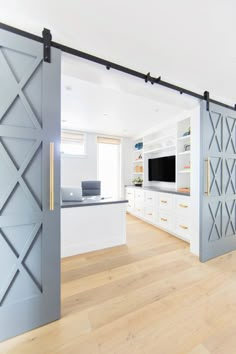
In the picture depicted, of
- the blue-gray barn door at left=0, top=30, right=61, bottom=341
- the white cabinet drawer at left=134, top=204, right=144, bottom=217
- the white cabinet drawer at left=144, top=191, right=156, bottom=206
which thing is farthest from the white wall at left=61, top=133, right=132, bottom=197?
the blue-gray barn door at left=0, top=30, right=61, bottom=341

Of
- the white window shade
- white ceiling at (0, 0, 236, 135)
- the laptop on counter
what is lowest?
the laptop on counter

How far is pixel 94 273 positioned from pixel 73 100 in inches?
109

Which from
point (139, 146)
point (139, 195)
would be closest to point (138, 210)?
point (139, 195)

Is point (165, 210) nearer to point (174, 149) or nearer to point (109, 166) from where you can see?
point (174, 149)

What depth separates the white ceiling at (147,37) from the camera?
48.6 inches

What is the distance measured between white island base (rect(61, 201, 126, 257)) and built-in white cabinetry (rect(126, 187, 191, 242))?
3.63 feet

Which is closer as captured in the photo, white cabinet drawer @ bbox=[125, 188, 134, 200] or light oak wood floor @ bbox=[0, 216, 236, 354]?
light oak wood floor @ bbox=[0, 216, 236, 354]

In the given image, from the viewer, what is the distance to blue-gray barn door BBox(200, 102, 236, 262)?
2369mm

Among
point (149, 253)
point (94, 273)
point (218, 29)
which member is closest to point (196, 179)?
point (149, 253)

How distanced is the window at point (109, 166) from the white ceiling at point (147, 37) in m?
2.96

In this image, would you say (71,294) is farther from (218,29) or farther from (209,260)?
(218,29)

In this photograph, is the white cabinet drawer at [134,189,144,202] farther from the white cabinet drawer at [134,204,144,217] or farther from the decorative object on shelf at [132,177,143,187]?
the decorative object on shelf at [132,177,143,187]

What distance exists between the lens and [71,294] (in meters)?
1.71

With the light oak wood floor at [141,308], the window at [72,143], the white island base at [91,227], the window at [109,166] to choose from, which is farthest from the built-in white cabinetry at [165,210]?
the window at [72,143]
